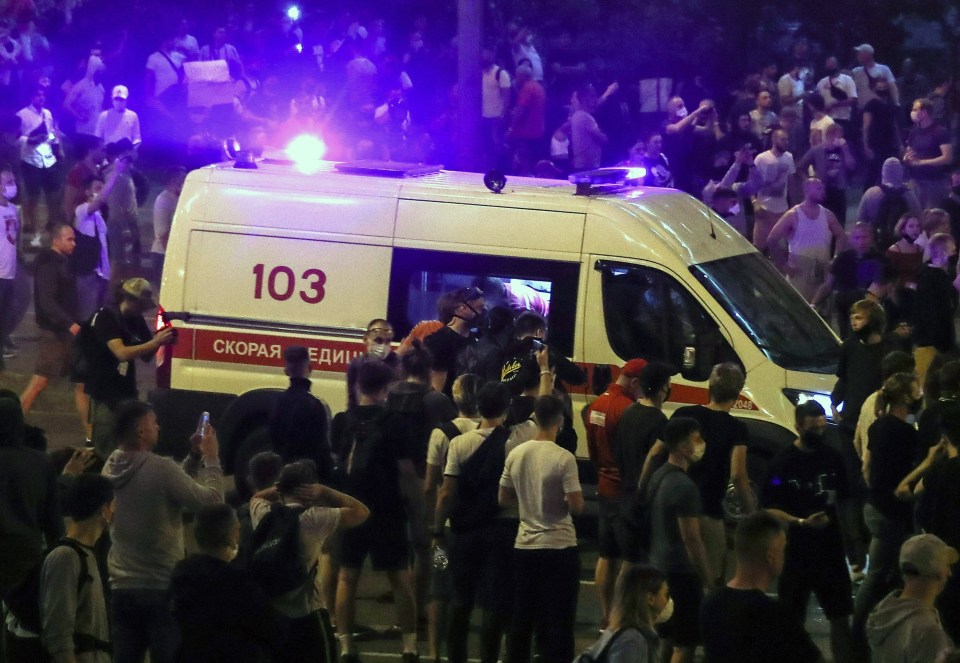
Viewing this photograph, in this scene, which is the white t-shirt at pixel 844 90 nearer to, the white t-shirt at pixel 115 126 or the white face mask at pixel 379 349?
the white t-shirt at pixel 115 126

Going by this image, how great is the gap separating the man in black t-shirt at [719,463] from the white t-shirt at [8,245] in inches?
339

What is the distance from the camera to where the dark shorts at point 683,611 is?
26.7 feet

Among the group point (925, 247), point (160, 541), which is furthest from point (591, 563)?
point (925, 247)

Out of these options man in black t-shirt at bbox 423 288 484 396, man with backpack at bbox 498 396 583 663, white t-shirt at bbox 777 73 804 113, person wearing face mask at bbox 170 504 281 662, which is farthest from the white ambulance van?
white t-shirt at bbox 777 73 804 113

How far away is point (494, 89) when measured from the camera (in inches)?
886

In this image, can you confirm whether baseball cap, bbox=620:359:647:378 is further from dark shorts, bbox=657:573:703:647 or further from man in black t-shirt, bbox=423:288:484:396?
dark shorts, bbox=657:573:703:647

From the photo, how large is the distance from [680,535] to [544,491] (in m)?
0.65

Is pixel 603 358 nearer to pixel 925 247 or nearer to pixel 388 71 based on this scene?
pixel 925 247

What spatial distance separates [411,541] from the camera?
9438 mm

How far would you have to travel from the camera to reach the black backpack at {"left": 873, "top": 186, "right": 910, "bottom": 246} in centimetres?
1705

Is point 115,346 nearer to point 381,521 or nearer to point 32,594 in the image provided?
point 381,521

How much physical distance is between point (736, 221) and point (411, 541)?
944 cm

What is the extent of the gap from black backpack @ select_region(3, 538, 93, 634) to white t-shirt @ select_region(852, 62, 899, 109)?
1719cm

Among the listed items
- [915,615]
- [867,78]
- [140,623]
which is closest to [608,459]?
[140,623]
